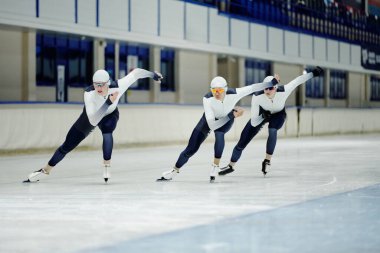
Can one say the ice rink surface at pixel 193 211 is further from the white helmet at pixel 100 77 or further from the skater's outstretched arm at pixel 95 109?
the white helmet at pixel 100 77

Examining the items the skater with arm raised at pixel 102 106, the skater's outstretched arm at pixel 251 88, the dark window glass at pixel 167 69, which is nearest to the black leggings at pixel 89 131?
the skater with arm raised at pixel 102 106

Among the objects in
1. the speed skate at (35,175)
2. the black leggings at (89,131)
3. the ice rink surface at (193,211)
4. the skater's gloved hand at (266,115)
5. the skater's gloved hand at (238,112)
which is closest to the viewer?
the ice rink surface at (193,211)

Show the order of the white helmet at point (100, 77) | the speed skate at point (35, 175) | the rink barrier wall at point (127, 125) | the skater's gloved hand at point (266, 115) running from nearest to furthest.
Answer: the white helmet at point (100, 77) → the speed skate at point (35, 175) → the skater's gloved hand at point (266, 115) → the rink barrier wall at point (127, 125)

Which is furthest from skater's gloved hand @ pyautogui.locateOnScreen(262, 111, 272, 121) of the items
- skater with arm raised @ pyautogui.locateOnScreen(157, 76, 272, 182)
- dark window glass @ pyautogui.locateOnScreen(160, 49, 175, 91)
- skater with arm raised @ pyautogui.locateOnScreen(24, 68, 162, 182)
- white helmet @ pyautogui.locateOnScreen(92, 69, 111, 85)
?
dark window glass @ pyautogui.locateOnScreen(160, 49, 175, 91)

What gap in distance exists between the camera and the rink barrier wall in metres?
21.3

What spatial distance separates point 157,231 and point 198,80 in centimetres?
3563

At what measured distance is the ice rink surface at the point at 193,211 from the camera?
657cm

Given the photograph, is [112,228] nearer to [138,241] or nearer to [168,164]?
[138,241]

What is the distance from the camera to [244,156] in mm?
20750

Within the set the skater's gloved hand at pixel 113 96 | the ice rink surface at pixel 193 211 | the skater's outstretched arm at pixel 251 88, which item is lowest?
the ice rink surface at pixel 193 211

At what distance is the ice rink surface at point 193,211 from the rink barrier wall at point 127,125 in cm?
556

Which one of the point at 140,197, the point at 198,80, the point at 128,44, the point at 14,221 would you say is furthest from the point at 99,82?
the point at 198,80

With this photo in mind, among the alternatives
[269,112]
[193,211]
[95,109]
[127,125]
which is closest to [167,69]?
[127,125]

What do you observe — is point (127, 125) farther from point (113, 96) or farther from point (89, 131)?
point (113, 96)
